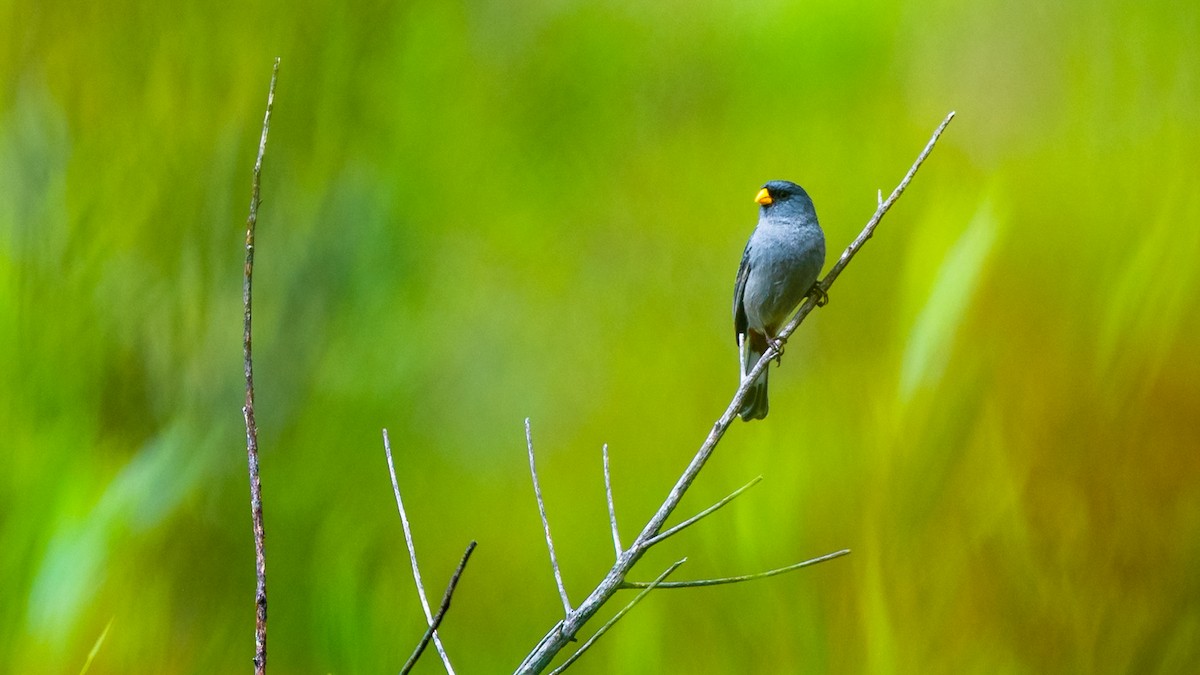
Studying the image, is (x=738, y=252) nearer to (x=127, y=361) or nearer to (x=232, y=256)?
(x=232, y=256)

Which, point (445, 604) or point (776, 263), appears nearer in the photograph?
point (445, 604)

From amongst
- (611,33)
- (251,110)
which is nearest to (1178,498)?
(611,33)

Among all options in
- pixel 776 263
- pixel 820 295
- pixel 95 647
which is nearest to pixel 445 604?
pixel 820 295

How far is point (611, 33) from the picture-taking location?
1.88m

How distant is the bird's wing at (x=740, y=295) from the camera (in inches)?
68.4

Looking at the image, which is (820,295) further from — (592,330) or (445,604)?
(445,604)

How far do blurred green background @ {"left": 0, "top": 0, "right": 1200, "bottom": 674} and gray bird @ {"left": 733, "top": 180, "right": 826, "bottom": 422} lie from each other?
0.05 metres

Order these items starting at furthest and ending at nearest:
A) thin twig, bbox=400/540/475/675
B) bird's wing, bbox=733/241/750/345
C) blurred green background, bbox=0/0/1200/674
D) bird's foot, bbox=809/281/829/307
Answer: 1. bird's wing, bbox=733/241/750/345
2. blurred green background, bbox=0/0/1200/674
3. bird's foot, bbox=809/281/829/307
4. thin twig, bbox=400/540/475/675

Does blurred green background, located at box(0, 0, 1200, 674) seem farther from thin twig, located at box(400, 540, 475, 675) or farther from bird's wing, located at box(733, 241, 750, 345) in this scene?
thin twig, located at box(400, 540, 475, 675)

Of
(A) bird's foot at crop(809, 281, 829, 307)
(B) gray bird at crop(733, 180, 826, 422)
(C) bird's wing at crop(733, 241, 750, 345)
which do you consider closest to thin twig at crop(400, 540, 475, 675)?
(A) bird's foot at crop(809, 281, 829, 307)

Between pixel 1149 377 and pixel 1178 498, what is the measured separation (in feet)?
0.60

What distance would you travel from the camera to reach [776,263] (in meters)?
1.64

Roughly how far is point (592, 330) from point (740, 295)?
0.87ft

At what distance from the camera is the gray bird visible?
1.63 meters
